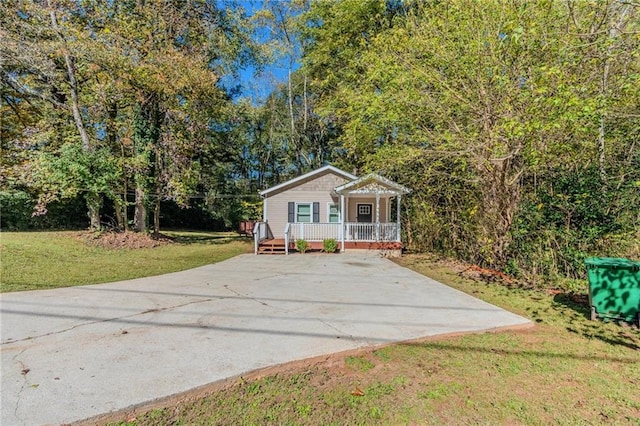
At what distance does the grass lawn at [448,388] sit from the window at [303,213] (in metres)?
11.7

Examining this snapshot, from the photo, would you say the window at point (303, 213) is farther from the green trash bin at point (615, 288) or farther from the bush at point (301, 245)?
the green trash bin at point (615, 288)

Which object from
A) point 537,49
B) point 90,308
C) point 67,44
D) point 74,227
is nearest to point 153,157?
Result: point 67,44

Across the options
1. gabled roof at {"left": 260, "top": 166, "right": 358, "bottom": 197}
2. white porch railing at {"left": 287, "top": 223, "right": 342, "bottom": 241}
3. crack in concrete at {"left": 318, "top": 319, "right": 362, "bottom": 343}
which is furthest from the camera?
gabled roof at {"left": 260, "top": 166, "right": 358, "bottom": 197}

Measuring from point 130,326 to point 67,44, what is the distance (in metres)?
14.0

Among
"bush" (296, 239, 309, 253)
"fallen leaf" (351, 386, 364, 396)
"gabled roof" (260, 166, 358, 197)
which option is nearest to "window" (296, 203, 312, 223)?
"gabled roof" (260, 166, 358, 197)

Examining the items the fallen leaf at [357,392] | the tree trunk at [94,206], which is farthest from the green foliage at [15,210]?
the fallen leaf at [357,392]

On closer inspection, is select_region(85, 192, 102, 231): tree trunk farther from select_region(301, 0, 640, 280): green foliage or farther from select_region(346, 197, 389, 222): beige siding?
select_region(301, 0, 640, 280): green foliage

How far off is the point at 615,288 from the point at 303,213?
12.1m

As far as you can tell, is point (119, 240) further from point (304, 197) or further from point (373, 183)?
point (373, 183)

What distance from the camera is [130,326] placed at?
4.31 m

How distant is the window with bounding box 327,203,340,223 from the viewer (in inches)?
605

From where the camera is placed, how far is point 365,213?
15.8 metres

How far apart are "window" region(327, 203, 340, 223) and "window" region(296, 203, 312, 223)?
93cm

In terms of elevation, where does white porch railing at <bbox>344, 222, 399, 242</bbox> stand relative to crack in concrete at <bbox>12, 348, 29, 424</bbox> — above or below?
above
